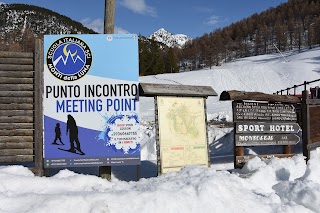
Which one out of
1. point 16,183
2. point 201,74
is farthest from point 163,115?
point 201,74

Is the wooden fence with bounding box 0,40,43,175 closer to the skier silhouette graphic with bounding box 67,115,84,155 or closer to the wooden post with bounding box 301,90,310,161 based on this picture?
the skier silhouette graphic with bounding box 67,115,84,155

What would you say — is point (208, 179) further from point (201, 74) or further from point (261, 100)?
point (201, 74)

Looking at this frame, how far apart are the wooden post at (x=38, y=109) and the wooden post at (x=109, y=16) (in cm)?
136

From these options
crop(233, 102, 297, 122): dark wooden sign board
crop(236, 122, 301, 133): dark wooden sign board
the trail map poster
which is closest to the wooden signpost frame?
the trail map poster

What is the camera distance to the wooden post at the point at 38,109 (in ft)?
21.4

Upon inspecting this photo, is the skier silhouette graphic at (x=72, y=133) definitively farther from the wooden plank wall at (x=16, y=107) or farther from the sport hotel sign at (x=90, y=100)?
the wooden plank wall at (x=16, y=107)

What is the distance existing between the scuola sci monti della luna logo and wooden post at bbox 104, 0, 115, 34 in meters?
0.64

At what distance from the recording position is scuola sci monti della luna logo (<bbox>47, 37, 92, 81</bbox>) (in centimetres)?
668

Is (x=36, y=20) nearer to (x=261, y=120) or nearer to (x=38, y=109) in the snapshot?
(x=38, y=109)

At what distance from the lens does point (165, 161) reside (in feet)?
23.1

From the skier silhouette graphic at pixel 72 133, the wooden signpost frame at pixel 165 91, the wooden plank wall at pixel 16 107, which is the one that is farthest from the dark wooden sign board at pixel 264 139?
the wooden plank wall at pixel 16 107

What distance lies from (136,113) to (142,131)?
1061cm

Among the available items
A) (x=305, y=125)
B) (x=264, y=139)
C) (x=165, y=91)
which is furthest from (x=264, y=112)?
(x=165, y=91)

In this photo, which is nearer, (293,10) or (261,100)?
(261,100)
